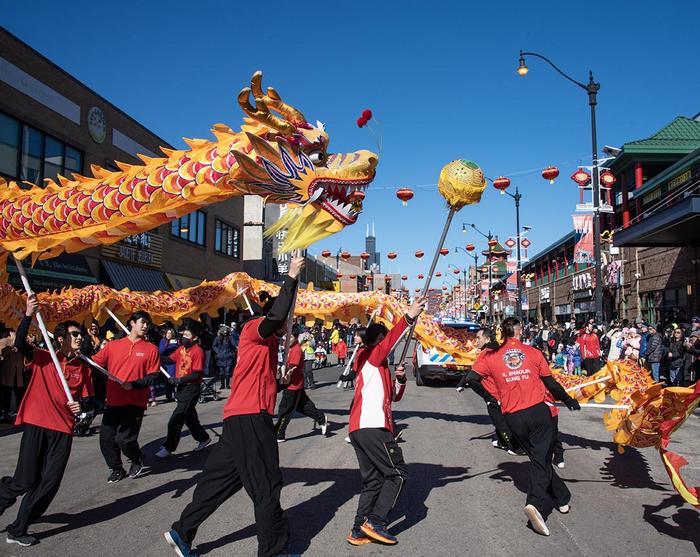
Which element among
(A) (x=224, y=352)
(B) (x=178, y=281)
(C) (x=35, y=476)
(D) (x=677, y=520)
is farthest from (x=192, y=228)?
(D) (x=677, y=520)

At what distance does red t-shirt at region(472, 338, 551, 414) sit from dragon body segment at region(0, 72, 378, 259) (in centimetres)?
232

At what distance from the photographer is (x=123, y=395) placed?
21.0 ft

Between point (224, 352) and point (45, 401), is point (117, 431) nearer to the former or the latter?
point (45, 401)

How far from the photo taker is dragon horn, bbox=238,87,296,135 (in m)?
6.65

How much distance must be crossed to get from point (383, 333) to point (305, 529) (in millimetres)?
1754

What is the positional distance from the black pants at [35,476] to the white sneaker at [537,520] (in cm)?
384

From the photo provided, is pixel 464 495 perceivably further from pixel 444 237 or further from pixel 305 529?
pixel 444 237

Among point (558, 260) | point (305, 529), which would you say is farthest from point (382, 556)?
point (558, 260)

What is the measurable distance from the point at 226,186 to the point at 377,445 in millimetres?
3722

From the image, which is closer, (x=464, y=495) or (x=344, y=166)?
(x=464, y=495)

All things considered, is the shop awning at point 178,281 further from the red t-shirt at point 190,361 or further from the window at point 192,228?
the red t-shirt at point 190,361

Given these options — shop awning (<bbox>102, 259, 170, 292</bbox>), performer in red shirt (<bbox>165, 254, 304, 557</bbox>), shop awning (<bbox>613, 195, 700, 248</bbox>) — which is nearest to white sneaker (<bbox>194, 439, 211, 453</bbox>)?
performer in red shirt (<bbox>165, 254, 304, 557</bbox>)

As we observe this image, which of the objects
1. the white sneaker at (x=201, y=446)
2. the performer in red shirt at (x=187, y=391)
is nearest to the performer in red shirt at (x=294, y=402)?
the white sneaker at (x=201, y=446)

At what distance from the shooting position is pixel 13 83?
16.3 metres
